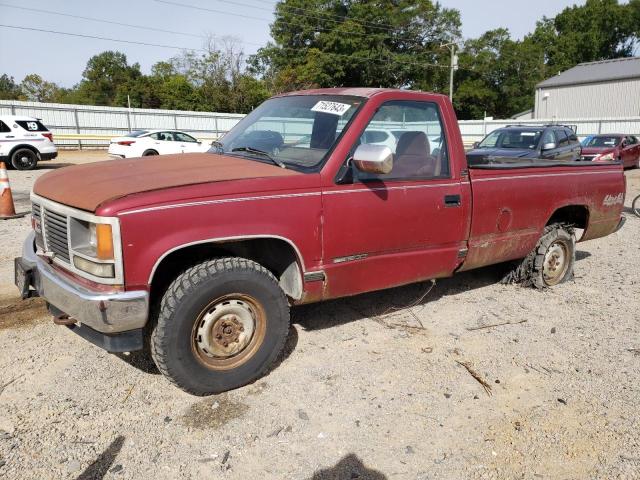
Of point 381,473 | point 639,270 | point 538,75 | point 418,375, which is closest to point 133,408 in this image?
point 381,473

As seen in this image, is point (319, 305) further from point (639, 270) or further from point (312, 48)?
point (312, 48)

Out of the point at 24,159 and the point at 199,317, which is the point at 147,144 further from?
the point at 199,317

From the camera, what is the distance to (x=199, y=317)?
310 centimetres

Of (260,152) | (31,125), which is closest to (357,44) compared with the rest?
(31,125)

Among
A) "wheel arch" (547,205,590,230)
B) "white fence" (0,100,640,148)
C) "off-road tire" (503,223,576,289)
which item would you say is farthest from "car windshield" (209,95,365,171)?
"white fence" (0,100,640,148)

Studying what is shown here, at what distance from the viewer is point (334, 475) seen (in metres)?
2.60

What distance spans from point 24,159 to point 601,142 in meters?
21.0

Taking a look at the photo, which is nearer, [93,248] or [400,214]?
[93,248]

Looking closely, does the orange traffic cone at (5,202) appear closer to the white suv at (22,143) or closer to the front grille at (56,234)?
the front grille at (56,234)

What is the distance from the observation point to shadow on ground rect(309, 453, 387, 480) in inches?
102

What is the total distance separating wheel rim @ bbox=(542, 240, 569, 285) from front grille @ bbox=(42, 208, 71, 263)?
4509mm

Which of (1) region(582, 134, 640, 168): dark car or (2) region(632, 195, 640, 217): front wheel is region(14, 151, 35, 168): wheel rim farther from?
(1) region(582, 134, 640, 168): dark car

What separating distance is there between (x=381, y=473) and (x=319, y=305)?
2.33 meters

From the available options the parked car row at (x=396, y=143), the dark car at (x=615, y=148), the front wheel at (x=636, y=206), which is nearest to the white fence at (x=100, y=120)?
the parked car row at (x=396, y=143)
